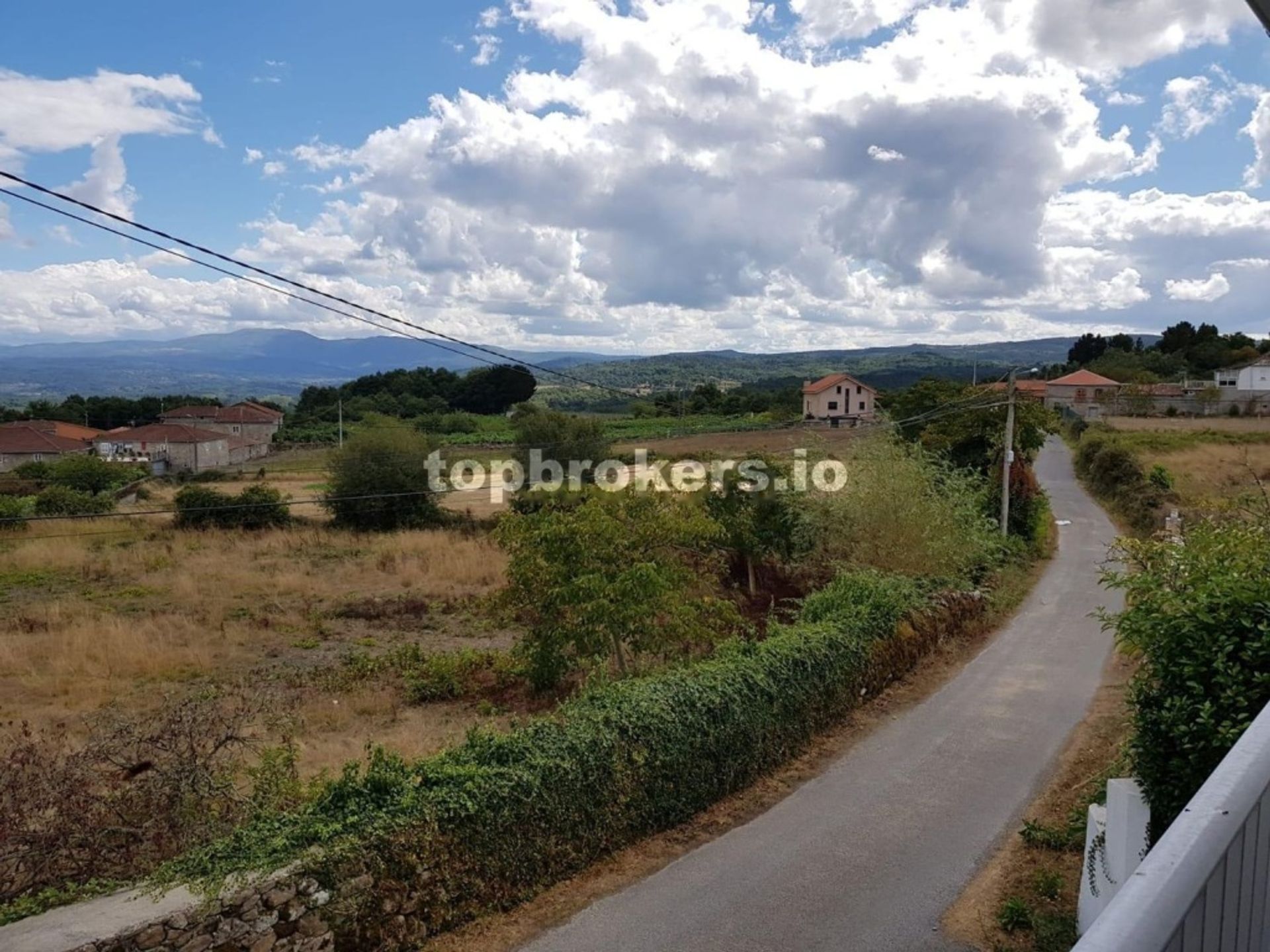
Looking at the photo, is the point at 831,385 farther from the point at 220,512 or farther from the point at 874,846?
the point at 874,846

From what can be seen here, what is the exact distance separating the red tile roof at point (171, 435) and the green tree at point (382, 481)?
25.8 metres

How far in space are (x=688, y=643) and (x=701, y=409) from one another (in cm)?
5481

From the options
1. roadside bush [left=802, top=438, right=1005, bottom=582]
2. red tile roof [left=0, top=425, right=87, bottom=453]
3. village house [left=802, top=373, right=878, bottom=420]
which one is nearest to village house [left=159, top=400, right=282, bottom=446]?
red tile roof [left=0, top=425, right=87, bottom=453]

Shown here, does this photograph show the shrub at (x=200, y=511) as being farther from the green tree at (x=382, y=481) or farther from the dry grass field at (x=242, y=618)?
the green tree at (x=382, y=481)

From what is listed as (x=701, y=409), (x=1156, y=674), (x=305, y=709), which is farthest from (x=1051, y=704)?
(x=701, y=409)

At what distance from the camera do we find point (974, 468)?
28.8 metres

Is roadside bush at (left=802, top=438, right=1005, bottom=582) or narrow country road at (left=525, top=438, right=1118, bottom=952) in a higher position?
roadside bush at (left=802, top=438, right=1005, bottom=582)

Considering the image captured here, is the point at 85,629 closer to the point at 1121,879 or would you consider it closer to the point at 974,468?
the point at 1121,879

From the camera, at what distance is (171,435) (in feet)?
182

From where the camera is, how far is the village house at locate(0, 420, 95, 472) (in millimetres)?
52469

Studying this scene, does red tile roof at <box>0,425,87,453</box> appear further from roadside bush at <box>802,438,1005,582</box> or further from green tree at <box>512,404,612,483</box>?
roadside bush at <box>802,438,1005,582</box>

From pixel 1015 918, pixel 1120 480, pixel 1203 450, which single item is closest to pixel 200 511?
pixel 1015 918

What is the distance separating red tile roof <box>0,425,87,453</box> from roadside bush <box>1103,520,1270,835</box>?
59.8 meters

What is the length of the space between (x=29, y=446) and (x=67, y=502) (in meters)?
25.7
